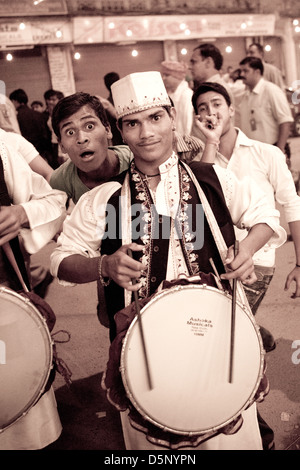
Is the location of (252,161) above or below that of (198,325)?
above

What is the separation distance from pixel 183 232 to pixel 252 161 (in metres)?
0.99

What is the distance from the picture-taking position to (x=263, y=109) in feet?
16.3

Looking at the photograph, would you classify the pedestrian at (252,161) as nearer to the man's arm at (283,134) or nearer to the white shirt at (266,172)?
the white shirt at (266,172)

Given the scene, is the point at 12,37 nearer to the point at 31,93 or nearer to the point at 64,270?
the point at 31,93

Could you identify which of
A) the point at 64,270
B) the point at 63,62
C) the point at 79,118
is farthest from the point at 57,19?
the point at 64,270

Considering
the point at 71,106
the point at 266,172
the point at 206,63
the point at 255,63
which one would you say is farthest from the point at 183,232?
the point at 255,63

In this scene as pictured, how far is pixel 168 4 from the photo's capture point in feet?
36.9

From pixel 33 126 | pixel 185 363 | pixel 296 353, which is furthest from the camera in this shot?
pixel 33 126

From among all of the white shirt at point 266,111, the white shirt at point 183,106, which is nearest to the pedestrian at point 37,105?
the white shirt at point 183,106

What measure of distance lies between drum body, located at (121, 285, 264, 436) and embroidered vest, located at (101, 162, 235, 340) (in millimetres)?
226

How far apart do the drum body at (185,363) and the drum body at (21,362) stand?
32 centimetres

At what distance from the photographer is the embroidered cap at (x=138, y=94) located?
5.74 ft

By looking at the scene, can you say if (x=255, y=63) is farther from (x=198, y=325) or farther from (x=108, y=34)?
(x=108, y=34)

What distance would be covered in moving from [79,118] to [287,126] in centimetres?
299
